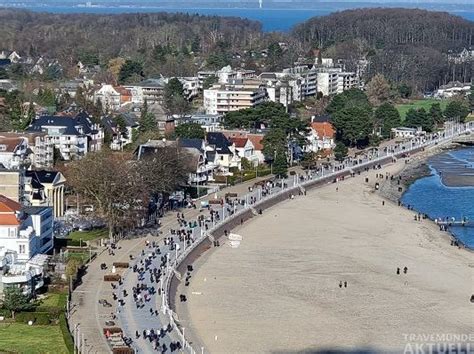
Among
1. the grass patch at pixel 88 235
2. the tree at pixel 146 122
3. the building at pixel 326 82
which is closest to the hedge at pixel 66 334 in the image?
the grass patch at pixel 88 235

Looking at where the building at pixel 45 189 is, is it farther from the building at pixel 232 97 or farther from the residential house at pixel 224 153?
the building at pixel 232 97

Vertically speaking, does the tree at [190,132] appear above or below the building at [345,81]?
above

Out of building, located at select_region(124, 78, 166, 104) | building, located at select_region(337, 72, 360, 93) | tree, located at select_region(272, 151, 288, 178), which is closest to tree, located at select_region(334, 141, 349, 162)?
tree, located at select_region(272, 151, 288, 178)

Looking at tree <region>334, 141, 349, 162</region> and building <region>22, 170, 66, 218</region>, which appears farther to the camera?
tree <region>334, 141, 349, 162</region>

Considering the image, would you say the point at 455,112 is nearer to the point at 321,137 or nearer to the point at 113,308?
the point at 321,137

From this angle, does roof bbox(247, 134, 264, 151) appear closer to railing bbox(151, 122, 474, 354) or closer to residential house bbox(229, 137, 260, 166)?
residential house bbox(229, 137, 260, 166)

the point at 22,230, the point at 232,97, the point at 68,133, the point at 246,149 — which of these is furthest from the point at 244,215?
the point at 232,97
